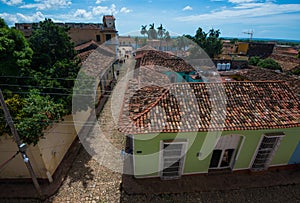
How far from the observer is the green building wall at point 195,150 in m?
5.85

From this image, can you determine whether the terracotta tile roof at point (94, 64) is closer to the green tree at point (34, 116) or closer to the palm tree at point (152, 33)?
the green tree at point (34, 116)

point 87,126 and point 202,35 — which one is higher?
point 202,35

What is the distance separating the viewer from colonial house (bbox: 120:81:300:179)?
5.64 meters

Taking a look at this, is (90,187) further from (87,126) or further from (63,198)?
(87,126)

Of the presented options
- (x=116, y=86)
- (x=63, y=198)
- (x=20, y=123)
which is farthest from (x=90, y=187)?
(x=116, y=86)

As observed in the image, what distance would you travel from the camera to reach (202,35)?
3528 cm

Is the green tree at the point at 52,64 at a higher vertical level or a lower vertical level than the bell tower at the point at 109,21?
lower

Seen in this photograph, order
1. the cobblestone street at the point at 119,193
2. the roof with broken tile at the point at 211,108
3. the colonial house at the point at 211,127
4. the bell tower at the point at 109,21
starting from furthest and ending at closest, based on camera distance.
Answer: the bell tower at the point at 109,21, the cobblestone street at the point at 119,193, the colonial house at the point at 211,127, the roof with broken tile at the point at 211,108

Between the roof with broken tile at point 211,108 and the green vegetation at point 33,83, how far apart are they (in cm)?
309

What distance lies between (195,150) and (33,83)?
7549mm

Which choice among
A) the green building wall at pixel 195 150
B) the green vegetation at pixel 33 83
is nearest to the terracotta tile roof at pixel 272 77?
the green building wall at pixel 195 150

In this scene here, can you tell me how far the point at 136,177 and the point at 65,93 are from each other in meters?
5.15

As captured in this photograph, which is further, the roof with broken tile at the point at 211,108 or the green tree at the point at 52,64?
the green tree at the point at 52,64

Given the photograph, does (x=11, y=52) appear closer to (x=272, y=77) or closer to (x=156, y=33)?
(x=272, y=77)
